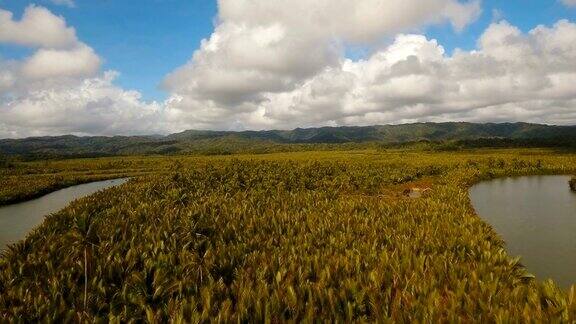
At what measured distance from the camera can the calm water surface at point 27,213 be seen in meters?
25.7

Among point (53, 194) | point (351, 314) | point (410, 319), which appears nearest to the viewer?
point (410, 319)

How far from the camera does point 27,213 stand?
34.4 metres

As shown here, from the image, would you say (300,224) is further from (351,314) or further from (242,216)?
(351,314)

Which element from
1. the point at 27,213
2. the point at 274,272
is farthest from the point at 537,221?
the point at 27,213

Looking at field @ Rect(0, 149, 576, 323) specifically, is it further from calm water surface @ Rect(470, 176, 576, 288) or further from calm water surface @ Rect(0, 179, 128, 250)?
calm water surface @ Rect(0, 179, 128, 250)

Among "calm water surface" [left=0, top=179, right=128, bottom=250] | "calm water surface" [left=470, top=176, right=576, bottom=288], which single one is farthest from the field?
"calm water surface" [left=0, top=179, right=128, bottom=250]

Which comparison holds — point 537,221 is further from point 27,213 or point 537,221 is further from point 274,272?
point 27,213

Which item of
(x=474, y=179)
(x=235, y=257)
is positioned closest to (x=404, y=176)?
(x=474, y=179)

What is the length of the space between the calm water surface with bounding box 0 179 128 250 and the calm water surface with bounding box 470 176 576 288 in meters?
24.6

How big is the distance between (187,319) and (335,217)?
1159cm

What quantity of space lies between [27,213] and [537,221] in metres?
37.4

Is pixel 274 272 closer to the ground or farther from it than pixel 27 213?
farther from it

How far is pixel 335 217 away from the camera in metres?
19.5

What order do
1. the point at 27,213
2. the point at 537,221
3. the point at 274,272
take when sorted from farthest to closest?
the point at 27,213, the point at 537,221, the point at 274,272
